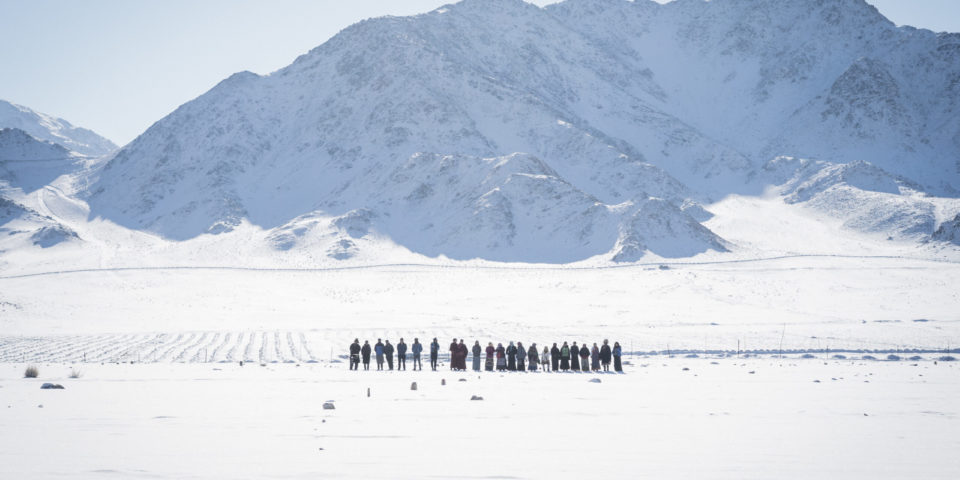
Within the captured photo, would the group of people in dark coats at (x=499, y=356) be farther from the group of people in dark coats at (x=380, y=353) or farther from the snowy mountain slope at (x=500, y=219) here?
the snowy mountain slope at (x=500, y=219)

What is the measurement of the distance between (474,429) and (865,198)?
493 ft

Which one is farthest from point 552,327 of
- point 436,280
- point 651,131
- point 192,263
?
point 651,131

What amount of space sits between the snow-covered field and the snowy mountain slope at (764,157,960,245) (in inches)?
4788

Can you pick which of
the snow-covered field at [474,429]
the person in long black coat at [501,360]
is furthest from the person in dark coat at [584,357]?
the snow-covered field at [474,429]

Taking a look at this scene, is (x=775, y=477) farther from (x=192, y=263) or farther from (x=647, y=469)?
(x=192, y=263)

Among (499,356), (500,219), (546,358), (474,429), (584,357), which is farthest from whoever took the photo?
(500,219)

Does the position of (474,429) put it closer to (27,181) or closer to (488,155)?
(488,155)

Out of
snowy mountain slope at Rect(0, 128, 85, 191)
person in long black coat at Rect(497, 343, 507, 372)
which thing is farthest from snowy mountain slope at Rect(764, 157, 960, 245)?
snowy mountain slope at Rect(0, 128, 85, 191)

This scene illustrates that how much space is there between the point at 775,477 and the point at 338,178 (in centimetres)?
14671

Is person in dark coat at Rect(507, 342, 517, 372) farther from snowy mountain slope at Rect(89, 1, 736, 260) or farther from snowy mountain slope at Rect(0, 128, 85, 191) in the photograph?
snowy mountain slope at Rect(0, 128, 85, 191)

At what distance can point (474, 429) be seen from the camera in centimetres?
1212

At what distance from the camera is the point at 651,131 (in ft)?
609

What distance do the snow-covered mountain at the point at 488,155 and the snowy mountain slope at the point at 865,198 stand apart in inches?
19.9

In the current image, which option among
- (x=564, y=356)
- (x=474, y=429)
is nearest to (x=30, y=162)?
(x=564, y=356)
